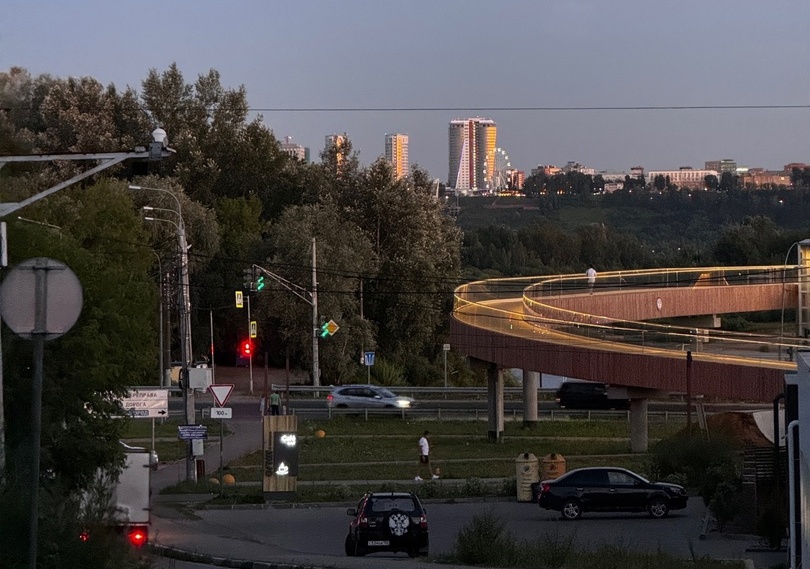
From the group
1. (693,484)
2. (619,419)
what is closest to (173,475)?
(693,484)

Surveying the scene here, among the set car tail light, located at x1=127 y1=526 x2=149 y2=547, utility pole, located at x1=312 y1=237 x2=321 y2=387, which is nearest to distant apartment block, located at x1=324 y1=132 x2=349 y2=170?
utility pole, located at x1=312 y1=237 x2=321 y2=387

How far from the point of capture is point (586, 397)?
180ft

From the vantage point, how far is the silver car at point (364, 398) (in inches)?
2116

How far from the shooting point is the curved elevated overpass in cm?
3472

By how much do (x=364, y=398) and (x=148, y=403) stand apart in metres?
23.0

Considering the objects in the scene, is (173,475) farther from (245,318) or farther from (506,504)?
(245,318)

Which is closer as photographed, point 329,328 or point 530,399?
point 530,399

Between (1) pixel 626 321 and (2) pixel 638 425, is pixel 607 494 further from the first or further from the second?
(1) pixel 626 321

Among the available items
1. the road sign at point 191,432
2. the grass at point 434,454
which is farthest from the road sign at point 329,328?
the road sign at point 191,432

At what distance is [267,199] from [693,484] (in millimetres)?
59110

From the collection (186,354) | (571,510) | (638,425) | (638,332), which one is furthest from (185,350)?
(638,425)

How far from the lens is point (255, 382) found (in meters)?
67.2

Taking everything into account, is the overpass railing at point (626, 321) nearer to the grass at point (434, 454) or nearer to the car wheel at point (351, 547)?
the grass at point (434, 454)

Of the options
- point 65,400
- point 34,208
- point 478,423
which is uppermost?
point 34,208
